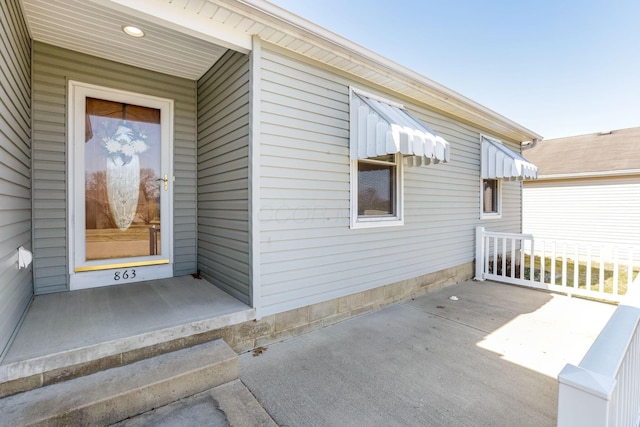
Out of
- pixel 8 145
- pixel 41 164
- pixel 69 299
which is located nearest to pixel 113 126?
pixel 41 164

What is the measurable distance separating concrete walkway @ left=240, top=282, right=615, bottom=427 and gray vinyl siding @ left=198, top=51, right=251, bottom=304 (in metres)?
0.95

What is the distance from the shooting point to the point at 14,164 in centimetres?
235

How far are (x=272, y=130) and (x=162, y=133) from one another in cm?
176

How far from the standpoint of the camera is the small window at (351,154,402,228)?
3.90 m

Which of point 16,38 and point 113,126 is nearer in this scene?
point 16,38

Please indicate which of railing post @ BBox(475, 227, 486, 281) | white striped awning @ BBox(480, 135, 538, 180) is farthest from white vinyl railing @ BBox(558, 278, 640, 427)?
white striped awning @ BBox(480, 135, 538, 180)

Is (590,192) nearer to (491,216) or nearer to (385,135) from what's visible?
(491,216)

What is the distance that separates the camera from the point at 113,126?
354cm

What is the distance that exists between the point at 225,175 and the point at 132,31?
1597 mm

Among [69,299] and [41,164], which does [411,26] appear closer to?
[41,164]

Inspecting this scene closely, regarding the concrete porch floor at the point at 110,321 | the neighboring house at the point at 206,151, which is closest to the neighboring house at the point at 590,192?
the neighboring house at the point at 206,151

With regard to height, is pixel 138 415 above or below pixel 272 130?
below

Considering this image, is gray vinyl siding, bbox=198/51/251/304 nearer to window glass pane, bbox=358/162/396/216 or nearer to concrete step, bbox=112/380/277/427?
concrete step, bbox=112/380/277/427

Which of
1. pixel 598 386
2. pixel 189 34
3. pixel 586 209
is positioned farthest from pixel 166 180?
pixel 586 209
